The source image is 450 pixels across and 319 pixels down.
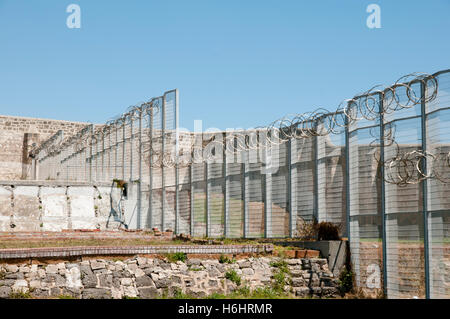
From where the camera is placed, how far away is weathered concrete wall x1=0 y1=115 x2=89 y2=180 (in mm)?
36656

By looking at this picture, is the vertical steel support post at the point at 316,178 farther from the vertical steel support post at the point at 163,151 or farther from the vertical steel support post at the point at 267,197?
the vertical steel support post at the point at 163,151

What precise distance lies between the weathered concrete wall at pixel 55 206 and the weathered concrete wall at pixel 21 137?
49.7 feet

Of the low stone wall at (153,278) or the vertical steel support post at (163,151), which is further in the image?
the vertical steel support post at (163,151)

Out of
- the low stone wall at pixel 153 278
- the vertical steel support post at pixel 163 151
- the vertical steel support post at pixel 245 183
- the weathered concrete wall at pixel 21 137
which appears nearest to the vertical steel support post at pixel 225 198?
the vertical steel support post at pixel 245 183

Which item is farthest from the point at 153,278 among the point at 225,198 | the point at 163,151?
the point at 163,151

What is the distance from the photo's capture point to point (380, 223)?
476 inches

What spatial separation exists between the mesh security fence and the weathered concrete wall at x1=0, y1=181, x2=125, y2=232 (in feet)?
6.58

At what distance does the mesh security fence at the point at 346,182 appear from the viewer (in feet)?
34.8

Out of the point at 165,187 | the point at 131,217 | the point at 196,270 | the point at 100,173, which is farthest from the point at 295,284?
the point at 100,173

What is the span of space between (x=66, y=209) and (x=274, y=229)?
10027 mm

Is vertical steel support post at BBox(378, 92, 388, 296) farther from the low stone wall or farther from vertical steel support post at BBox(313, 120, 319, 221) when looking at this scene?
vertical steel support post at BBox(313, 120, 319, 221)

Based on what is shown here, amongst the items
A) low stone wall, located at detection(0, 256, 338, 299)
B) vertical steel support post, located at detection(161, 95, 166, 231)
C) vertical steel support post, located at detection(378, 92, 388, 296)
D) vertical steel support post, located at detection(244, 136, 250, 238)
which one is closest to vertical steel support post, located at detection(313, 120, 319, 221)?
low stone wall, located at detection(0, 256, 338, 299)

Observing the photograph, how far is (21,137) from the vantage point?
37.2 meters

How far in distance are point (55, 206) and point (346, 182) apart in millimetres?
12394
